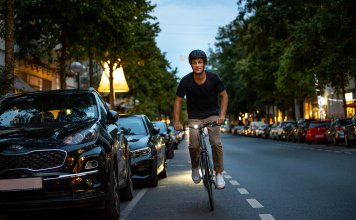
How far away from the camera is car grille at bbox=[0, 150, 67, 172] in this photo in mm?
7012

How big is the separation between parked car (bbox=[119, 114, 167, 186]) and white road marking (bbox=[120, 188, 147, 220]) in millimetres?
536

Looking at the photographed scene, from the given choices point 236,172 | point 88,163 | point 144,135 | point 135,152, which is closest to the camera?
point 88,163

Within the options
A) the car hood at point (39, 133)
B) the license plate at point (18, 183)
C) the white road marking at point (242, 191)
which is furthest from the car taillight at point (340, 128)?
the license plate at point (18, 183)

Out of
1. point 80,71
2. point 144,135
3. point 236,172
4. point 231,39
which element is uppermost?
point 231,39

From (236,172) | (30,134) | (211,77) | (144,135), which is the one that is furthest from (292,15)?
(30,134)

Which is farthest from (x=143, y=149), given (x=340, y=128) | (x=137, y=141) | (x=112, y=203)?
(x=340, y=128)

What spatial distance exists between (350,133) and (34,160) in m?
25.6

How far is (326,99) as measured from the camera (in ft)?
212

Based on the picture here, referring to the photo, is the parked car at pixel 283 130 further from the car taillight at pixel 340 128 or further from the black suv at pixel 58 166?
the black suv at pixel 58 166

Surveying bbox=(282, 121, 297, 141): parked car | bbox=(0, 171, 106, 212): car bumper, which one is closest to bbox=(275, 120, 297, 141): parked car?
bbox=(282, 121, 297, 141): parked car

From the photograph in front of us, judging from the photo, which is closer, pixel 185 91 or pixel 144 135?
pixel 185 91

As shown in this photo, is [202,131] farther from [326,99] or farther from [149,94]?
[326,99]

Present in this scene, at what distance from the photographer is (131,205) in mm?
9820

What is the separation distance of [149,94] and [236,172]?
100 feet
